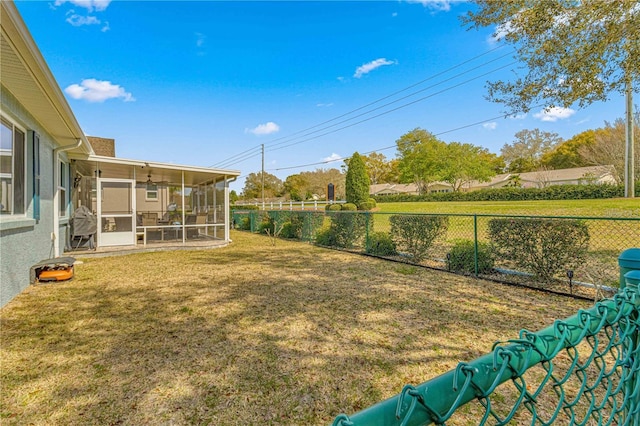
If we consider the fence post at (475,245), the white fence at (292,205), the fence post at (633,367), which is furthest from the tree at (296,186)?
the fence post at (633,367)

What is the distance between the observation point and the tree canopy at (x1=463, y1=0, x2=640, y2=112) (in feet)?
17.4

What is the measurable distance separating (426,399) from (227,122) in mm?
28184

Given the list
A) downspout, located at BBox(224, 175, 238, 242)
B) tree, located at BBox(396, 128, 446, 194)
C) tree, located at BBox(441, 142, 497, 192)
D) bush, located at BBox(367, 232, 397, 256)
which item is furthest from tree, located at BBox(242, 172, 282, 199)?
bush, located at BBox(367, 232, 397, 256)

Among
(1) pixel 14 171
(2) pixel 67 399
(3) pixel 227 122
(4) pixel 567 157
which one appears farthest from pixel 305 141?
(2) pixel 67 399

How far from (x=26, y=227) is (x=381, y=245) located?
7.38m

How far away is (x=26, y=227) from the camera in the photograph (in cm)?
535

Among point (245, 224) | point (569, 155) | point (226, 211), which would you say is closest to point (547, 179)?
point (569, 155)

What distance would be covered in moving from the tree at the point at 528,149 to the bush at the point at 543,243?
53.9 m

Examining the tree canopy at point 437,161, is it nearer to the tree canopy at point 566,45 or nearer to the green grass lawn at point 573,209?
the green grass lawn at point 573,209

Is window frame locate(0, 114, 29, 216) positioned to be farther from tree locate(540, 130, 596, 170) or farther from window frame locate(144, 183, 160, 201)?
tree locate(540, 130, 596, 170)

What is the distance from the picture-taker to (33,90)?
4516mm

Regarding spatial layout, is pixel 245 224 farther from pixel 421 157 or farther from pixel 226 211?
pixel 421 157

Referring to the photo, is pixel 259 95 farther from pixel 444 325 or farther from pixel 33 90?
pixel 444 325

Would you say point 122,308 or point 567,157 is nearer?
point 122,308
